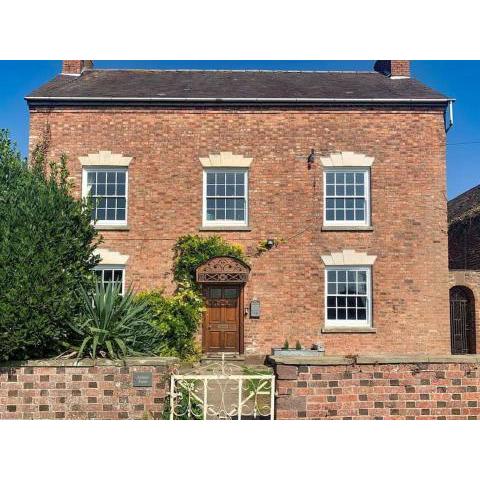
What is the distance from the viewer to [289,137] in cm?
1365

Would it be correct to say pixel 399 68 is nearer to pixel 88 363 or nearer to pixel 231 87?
pixel 231 87

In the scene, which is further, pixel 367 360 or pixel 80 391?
pixel 80 391

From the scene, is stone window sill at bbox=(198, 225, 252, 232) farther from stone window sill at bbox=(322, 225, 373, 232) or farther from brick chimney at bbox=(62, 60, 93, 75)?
brick chimney at bbox=(62, 60, 93, 75)

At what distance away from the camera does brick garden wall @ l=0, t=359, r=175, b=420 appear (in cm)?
599

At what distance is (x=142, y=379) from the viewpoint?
5.99 m

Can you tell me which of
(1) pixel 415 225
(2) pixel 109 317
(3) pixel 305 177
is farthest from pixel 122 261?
(1) pixel 415 225

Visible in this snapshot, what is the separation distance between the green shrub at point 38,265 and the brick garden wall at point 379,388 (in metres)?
3.14

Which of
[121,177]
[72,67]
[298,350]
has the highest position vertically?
[72,67]

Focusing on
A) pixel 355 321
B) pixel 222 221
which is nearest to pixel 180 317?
pixel 222 221

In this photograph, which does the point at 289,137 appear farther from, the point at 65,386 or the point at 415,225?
the point at 65,386

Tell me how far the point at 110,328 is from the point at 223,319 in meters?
6.80

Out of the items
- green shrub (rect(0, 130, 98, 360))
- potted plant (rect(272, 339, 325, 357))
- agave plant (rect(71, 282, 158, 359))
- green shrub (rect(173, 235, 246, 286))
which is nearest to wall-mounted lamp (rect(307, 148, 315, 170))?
green shrub (rect(173, 235, 246, 286))

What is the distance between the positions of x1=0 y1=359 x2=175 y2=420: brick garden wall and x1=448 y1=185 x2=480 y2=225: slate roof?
14.3 m

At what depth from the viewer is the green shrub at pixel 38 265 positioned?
245 inches
